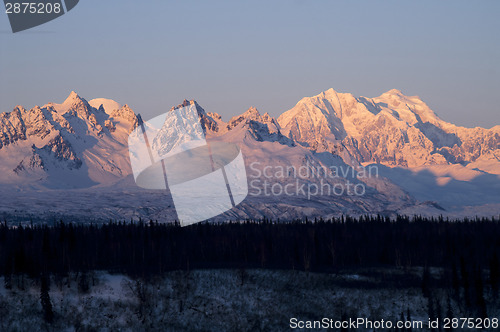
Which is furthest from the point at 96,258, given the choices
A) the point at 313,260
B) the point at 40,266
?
the point at 313,260

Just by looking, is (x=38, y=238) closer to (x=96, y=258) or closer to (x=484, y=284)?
(x=96, y=258)

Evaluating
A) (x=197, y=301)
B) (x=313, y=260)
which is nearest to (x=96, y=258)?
(x=197, y=301)

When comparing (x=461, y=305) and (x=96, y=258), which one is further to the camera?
(x=96, y=258)

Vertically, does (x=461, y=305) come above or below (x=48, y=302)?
below

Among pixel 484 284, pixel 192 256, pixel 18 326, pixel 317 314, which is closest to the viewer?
pixel 18 326

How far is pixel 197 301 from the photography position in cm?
15312

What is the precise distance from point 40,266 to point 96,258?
2192cm

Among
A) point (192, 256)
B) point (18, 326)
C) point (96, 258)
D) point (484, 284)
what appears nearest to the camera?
point (18, 326)

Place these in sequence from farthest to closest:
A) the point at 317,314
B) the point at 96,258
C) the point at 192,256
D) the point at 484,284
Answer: the point at 192,256 → the point at 96,258 → the point at 484,284 → the point at 317,314

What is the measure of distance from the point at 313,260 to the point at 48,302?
70.9m

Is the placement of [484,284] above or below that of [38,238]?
below

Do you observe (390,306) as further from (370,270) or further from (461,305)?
(370,270)

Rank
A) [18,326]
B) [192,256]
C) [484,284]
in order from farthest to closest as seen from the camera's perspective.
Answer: [192,256], [484,284], [18,326]

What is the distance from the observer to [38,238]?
19862 cm
